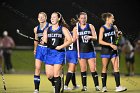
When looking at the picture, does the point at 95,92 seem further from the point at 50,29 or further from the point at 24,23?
the point at 24,23

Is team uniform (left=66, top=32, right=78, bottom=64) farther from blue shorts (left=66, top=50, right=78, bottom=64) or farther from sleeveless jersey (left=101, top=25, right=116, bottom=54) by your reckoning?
sleeveless jersey (left=101, top=25, right=116, bottom=54)

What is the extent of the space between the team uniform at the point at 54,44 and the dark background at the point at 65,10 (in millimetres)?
13045

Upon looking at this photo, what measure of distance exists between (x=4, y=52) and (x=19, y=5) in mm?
5594

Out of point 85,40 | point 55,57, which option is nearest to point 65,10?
point 85,40

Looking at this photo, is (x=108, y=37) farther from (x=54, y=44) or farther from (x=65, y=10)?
(x=65, y=10)

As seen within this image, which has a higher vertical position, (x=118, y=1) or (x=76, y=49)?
(x=118, y=1)

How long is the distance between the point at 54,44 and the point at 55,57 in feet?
0.98

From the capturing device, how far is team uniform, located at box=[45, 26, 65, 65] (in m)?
10.1

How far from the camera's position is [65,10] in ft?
78.4

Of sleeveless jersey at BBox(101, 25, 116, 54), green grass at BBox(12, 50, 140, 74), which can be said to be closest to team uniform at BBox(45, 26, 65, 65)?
sleeveless jersey at BBox(101, 25, 116, 54)

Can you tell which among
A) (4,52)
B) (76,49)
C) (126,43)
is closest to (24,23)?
(4,52)

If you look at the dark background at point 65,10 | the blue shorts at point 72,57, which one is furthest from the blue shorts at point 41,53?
the dark background at point 65,10

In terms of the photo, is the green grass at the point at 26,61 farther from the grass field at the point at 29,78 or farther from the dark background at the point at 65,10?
the dark background at the point at 65,10

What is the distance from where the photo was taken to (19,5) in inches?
997
